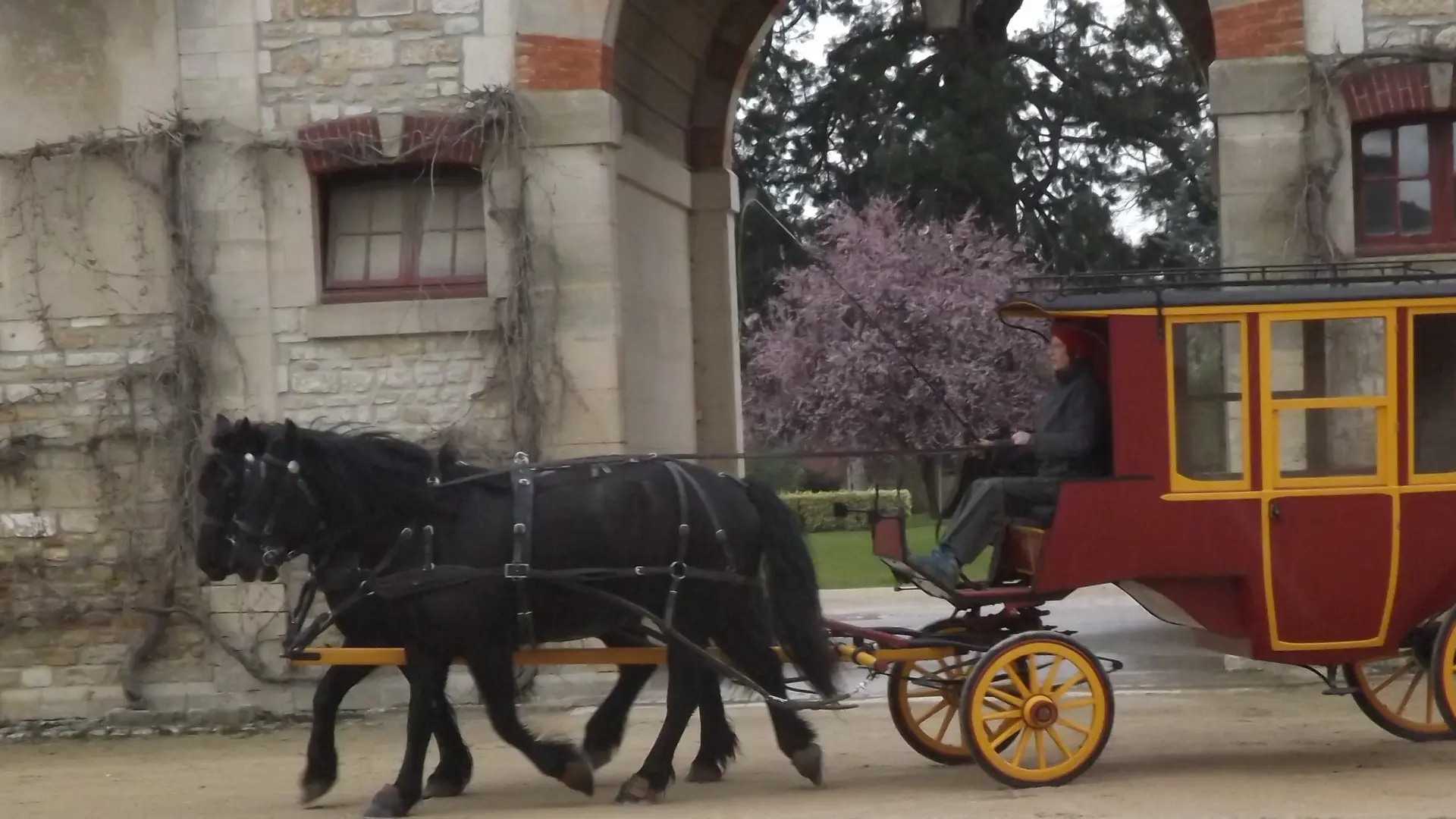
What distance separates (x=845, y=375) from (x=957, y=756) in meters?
26.8

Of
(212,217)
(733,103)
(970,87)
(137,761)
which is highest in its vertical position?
(970,87)

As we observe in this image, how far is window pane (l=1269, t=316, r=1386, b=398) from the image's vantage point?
323 inches

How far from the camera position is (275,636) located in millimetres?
11781

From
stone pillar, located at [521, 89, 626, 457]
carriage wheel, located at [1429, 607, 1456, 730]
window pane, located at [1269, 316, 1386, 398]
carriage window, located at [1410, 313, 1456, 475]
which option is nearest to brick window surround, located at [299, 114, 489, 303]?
stone pillar, located at [521, 89, 626, 457]

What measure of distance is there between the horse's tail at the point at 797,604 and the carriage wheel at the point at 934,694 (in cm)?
40

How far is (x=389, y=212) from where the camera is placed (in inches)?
477

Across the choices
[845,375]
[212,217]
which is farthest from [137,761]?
[845,375]

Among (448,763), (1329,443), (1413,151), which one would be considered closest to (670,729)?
(448,763)

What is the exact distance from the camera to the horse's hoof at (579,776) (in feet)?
26.2

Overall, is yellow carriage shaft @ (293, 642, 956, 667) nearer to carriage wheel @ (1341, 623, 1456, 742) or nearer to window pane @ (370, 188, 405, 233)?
carriage wheel @ (1341, 623, 1456, 742)

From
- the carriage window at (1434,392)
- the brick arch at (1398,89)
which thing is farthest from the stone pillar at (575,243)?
the carriage window at (1434,392)

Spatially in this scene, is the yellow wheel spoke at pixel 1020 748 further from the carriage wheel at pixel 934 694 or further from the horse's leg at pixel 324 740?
the horse's leg at pixel 324 740

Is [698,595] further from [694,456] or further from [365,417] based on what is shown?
[365,417]

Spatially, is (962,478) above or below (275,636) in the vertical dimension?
above
